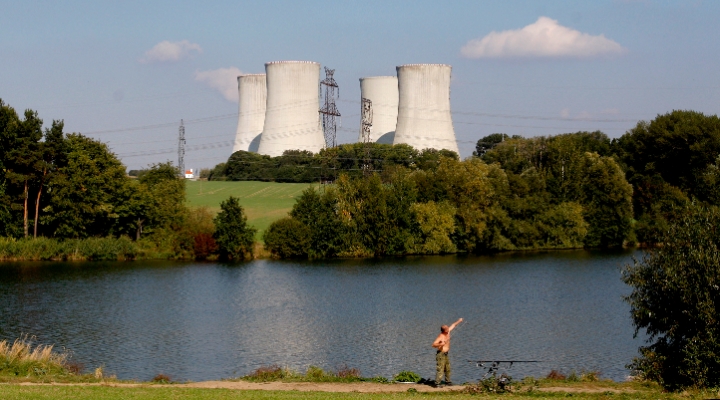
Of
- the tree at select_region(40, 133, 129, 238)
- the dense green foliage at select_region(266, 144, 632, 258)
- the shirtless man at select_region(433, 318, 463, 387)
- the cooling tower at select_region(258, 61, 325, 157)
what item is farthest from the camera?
the cooling tower at select_region(258, 61, 325, 157)

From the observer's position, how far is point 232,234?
121ft

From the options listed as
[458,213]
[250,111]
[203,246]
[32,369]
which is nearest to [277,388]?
[32,369]

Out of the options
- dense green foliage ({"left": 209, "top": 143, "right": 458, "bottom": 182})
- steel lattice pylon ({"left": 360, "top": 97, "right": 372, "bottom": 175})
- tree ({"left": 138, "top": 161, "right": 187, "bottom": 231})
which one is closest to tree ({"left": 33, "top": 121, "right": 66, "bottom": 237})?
tree ({"left": 138, "top": 161, "right": 187, "bottom": 231})

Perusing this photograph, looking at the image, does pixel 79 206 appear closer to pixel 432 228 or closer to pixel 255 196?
pixel 432 228

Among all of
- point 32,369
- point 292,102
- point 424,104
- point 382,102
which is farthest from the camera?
point 382,102

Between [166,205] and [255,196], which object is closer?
[166,205]

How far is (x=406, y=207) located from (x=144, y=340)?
21548 mm

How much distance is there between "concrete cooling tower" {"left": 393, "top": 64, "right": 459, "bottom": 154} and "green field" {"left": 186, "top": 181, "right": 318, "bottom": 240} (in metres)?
6.44

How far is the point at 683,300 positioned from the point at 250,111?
156 ft

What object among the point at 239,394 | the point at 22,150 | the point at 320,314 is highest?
the point at 22,150

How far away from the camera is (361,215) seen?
1506 inches

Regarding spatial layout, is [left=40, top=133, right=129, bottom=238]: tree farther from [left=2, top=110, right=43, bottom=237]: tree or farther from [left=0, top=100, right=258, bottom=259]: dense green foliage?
[left=2, top=110, right=43, bottom=237]: tree

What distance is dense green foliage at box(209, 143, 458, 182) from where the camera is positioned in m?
51.9

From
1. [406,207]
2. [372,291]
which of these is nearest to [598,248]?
[406,207]
